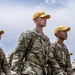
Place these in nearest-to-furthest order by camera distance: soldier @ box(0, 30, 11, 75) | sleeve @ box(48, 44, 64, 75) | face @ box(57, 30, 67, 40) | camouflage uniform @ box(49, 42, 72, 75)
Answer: sleeve @ box(48, 44, 64, 75) → camouflage uniform @ box(49, 42, 72, 75) → face @ box(57, 30, 67, 40) → soldier @ box(0, 30, 11, 75)

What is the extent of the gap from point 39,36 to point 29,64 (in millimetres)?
689

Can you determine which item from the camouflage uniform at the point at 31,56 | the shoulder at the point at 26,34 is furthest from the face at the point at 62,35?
the shoulder at the point at 26,34

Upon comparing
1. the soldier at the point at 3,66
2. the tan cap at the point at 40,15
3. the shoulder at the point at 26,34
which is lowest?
the soldier at the point at 3,66

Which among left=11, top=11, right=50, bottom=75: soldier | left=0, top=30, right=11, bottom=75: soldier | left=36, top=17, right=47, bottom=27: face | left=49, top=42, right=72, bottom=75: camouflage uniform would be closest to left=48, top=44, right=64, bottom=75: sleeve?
left=11, top=11, right=50, bottom=75: soldier

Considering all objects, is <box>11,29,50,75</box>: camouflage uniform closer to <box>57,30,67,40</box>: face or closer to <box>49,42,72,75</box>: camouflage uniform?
<box>49,42,72,75</box>: camouflage uniform

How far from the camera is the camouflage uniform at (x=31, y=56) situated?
24.4 ft

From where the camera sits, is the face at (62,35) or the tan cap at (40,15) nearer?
the tan cap at (40,15)

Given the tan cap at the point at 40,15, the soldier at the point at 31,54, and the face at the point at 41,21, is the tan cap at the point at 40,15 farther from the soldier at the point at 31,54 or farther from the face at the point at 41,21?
the soldier at the point at 31,54

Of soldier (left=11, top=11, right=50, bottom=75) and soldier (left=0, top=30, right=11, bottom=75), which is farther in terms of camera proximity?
soldier (left=0, top=30, right=11, bottom=75)

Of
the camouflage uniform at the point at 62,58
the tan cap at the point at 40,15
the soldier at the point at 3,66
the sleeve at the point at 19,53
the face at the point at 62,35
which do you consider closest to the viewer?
the sleeve at the point at 19,53

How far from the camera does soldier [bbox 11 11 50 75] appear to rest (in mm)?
7441

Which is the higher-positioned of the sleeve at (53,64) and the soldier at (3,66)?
the sleeve at (53,64)

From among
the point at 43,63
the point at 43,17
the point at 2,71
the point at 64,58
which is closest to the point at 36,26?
the point at 43,17

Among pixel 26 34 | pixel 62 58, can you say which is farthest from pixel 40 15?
pixel 62 58
